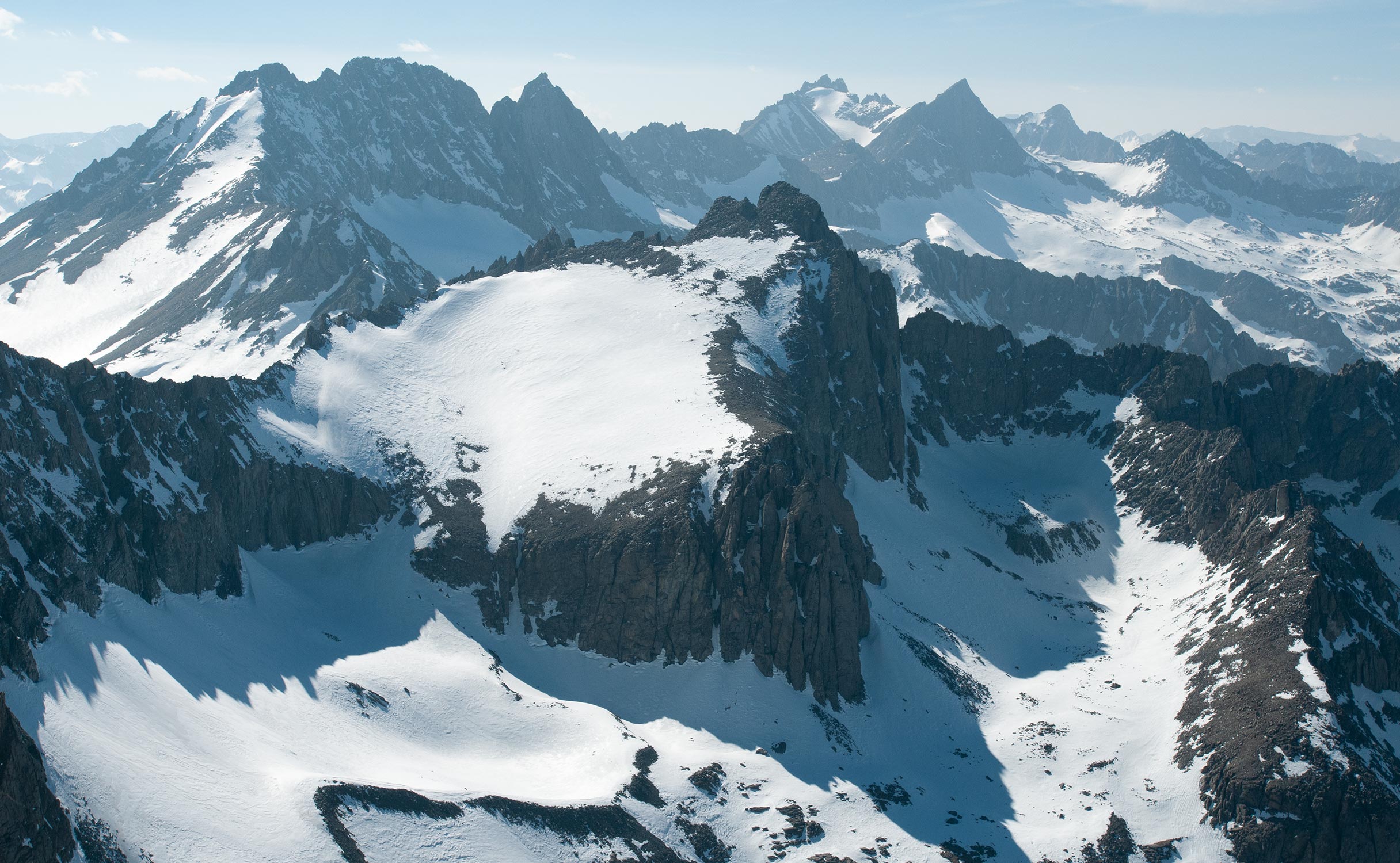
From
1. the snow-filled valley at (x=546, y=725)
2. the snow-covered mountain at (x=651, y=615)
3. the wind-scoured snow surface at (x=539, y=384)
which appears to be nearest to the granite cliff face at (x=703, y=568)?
the snow-covered mountain at (x=651, y=615)

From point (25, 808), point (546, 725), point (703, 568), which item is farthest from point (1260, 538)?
point (25, 808)

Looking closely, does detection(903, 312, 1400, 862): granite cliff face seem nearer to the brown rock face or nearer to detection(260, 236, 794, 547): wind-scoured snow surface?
detection(260, 236, 794, 547): wind-scoured snow surface

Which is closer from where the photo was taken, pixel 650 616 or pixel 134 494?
pixel 134 494

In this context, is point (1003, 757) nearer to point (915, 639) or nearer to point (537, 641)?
point (915, 639)

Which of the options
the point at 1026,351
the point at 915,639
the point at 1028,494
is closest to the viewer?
the point at 915,639

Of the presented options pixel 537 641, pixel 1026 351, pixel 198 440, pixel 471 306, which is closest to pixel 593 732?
pixel 537 641

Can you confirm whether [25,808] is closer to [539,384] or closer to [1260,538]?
[539,384]
